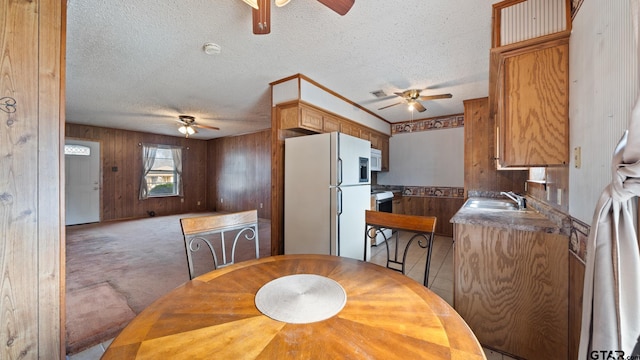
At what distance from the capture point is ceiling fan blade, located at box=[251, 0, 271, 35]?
1.37 m

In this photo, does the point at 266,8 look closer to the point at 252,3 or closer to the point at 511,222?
the point at 252,3

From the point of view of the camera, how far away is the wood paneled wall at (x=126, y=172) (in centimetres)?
578

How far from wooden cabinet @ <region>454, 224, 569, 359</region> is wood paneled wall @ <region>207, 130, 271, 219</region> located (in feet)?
16.6

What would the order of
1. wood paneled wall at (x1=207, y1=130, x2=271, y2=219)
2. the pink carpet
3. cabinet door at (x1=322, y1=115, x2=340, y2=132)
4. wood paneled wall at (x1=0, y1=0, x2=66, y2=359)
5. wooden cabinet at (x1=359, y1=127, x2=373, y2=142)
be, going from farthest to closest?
wood paneled wall at (x1=207, y1=130, x2=271, y2=219) → wooden cabinet at (x1=359, y1=127, x2=373, y2=142) → cabinet door at (x1=322, y1=115, x2=340, y2=132) → the pink carpet → wood paneled wall at (x1=0, y1=0, x2=66, y2=359)

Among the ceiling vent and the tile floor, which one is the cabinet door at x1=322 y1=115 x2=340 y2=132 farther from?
the tile floor

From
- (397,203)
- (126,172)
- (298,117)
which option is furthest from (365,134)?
(126,172)

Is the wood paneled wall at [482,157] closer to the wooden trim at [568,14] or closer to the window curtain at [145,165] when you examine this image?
the wooden trim at [568,14]

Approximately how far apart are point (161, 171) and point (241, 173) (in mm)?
2217

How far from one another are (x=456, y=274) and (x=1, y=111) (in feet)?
8.97

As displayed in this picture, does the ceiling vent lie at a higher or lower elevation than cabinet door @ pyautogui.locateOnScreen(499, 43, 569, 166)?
higher

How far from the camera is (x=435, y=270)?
2.96 meters

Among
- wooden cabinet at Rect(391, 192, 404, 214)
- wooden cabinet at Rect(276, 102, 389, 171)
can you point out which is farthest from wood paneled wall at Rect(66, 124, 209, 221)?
wooden cabinet at Rect(391, 192, 404, 214)

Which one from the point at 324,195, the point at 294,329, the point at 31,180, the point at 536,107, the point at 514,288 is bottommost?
the point at 514,288

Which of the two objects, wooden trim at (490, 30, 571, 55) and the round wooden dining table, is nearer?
the round wooden dining table
